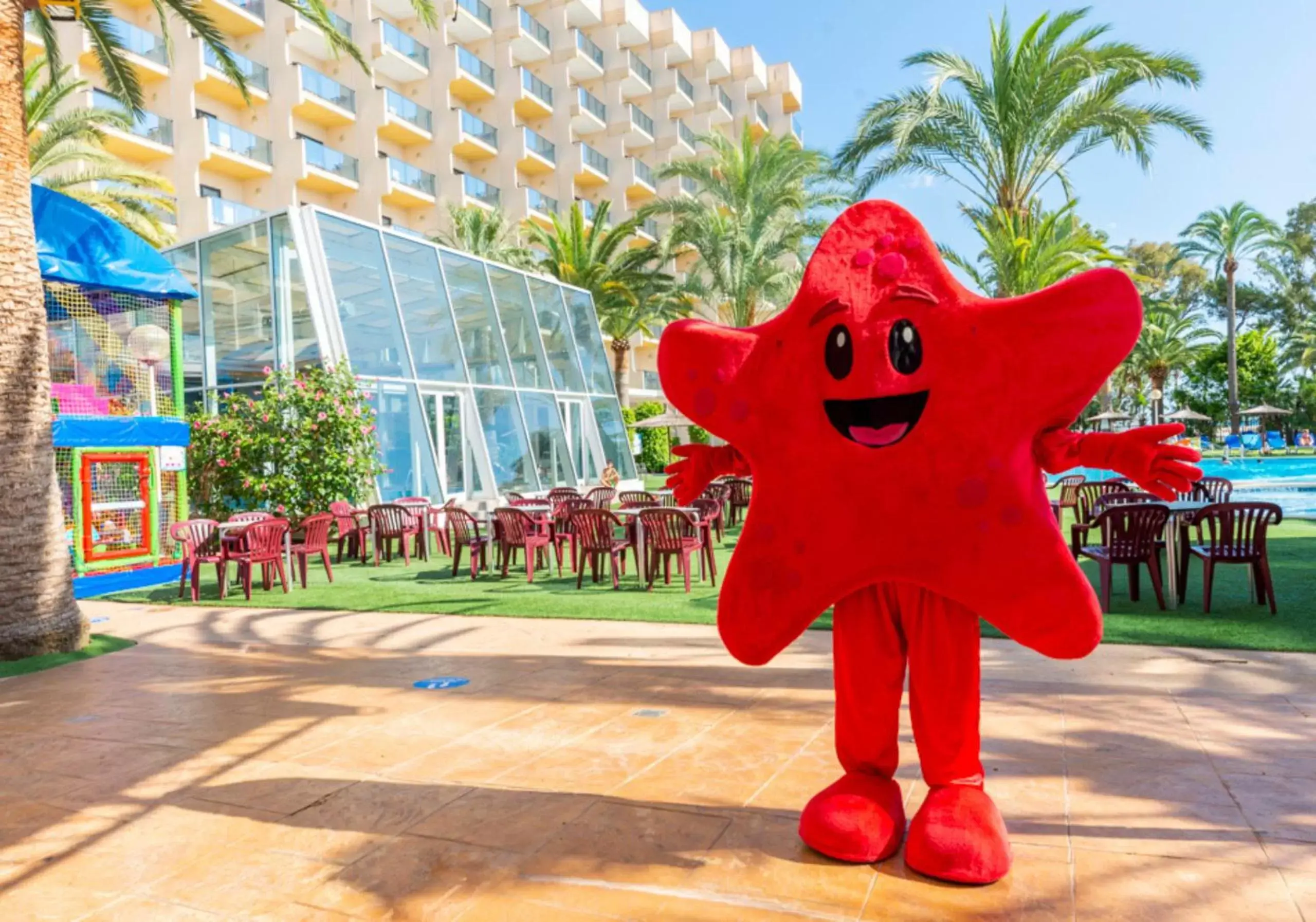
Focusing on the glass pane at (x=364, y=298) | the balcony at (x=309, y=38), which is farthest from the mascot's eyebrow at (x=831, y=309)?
the balcony at (x=309, y=38)

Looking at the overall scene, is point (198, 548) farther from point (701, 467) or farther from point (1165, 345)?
point (1165, 345)

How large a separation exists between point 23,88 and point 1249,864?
8.86 meters

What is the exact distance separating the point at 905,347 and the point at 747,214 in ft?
67.7

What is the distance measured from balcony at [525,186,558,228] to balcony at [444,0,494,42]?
6.60 metres

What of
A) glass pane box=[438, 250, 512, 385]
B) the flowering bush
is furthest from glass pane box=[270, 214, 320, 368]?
glass pane box=[438, 250, 512, 385]

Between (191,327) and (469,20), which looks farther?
(469,20)

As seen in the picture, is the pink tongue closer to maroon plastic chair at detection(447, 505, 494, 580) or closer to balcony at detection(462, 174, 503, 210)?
maroon plastic chair at detection(447, 505, 494, 580)

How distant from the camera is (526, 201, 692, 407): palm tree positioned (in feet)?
80.7

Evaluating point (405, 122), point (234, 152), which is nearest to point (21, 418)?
point (234, 152)

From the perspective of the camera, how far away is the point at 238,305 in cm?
1525

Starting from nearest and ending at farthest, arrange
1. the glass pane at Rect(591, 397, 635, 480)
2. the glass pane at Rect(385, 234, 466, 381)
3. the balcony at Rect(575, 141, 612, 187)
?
the glass pane at Rect(385, 234, 466, 381), the glass pane at Rect(591, 397, 635, 480), the balcony at Rect(575, 141, 612, 187)

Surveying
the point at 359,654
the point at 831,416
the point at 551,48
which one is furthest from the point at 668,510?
the point at 551,48

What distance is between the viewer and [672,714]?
4570 mm

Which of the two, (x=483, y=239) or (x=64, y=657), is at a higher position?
(x=483, y=239)
